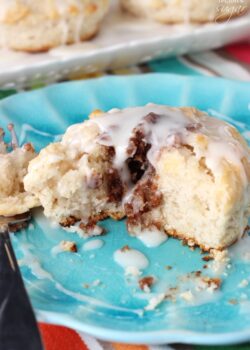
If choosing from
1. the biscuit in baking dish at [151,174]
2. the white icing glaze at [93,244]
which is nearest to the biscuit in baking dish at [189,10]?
the biscuit in baking dish at [151,174]

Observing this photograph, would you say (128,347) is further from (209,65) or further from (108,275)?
(209,65)

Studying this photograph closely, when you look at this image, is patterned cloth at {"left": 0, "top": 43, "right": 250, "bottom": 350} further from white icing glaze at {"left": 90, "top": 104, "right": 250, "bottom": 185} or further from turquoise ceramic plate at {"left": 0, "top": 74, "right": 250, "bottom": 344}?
white icing glaze at {"left": 90, "top": 104, "right": 250, "bottom": 185}

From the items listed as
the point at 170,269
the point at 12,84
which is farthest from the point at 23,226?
the point at 12,84

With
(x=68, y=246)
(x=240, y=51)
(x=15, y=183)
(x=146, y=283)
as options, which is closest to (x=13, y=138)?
(x=15, y=183)

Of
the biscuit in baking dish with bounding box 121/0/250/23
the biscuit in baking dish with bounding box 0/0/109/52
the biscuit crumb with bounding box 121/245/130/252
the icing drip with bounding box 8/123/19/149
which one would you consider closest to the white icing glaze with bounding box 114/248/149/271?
the biscuit crumb with bounding box 121/245/130/252

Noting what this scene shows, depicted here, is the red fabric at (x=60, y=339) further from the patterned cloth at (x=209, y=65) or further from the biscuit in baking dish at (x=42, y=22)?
the biscuit in baking dish at (x=42, y=22)
